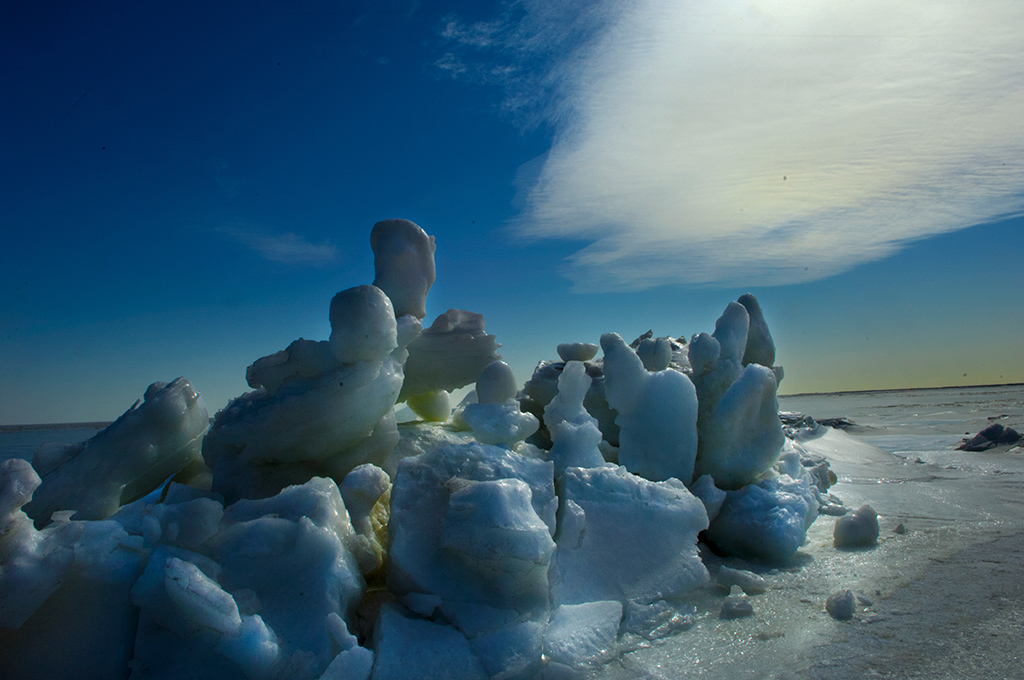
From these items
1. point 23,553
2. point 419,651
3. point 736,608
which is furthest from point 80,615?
point 736,608

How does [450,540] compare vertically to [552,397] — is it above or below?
below

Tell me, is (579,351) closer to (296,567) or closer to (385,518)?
(385,518)

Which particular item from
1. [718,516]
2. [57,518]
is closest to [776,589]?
[718,516]

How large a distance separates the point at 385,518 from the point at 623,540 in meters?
1.14

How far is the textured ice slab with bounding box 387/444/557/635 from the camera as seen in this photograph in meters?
2.11

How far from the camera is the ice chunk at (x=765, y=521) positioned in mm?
3148

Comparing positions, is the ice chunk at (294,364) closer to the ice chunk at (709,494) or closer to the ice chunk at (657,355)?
the ice chunk at (709,494)

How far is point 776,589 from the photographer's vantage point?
2742 mm

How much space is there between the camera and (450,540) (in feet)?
7.10

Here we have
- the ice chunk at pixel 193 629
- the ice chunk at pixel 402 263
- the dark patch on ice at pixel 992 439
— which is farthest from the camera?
the dark patch on ice at pixel 992 439

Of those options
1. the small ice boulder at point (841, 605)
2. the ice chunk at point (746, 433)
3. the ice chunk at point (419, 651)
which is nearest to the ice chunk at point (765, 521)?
the ice chunk at point (746, 433)

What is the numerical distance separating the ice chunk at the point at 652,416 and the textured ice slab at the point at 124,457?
2.50 meters

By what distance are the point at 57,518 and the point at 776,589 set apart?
125 inches

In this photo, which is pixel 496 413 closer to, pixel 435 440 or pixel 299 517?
pixel 435 440
